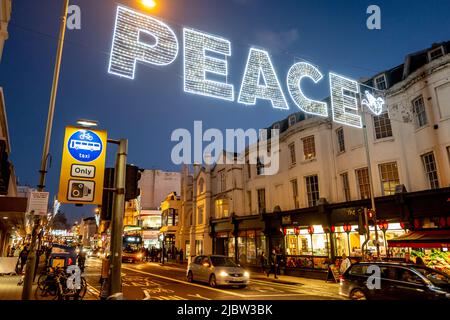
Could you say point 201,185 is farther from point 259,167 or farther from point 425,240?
point 425,240

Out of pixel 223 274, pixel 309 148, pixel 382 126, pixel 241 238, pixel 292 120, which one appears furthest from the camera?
pixel 241 238

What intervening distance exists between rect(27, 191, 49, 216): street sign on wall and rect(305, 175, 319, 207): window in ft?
63.5

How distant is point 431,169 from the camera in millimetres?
18062

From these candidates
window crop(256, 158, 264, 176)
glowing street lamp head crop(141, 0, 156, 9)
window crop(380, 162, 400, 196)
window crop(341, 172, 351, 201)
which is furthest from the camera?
window crop(256, 158, 264, 176)

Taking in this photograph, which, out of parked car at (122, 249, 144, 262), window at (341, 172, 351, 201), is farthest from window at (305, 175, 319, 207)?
parked car at (122, 249, 144, 262)

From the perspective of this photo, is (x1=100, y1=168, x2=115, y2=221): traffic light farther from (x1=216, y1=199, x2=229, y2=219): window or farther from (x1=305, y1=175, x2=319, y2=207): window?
(x1=216, y1=199, x2=229, y2=219): window

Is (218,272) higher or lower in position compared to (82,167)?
lower

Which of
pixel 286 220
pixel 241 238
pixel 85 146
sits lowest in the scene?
pixel 241 238

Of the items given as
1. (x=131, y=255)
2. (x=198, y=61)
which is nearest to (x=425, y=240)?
(x=198, y=61)

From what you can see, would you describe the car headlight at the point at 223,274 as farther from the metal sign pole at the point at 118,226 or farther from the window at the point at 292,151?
the window at the point at 292,151

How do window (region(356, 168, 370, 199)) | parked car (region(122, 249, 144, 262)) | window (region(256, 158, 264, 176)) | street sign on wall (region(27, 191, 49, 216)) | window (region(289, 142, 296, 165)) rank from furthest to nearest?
parked car (region(122, 249, 144, 262))
window (region(256, 158, 264, 176))
window (region(289, 142, 296, 165))
window (region(356, 168, 370, 199))
street sign on wall (region(27, 191, 49, 216))

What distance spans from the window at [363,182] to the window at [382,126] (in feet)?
8.01

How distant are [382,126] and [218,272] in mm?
13977

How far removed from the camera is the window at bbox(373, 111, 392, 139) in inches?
816
